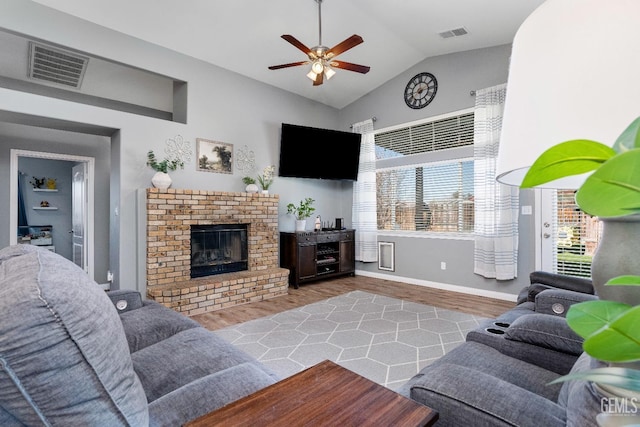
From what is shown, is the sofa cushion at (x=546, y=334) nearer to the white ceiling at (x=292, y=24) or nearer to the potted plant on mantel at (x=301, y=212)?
the white ceiling at (x=292, y=24)

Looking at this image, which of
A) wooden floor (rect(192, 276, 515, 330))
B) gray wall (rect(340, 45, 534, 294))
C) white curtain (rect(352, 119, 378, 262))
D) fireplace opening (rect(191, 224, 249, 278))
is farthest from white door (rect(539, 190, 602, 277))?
fireplace opening (rect(191, 224, 249, 278))

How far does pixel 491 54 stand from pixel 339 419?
483 centimetres

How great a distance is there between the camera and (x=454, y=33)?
394 centimetres

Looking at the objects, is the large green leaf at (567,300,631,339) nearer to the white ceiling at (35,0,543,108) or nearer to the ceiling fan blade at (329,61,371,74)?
the ceiling fan blade at (329,61,371,74)

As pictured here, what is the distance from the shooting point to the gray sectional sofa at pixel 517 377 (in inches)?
33.4

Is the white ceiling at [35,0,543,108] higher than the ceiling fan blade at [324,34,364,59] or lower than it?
higher

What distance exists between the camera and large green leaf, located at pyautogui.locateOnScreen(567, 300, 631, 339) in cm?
39

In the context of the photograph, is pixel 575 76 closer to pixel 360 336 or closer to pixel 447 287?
pixel 360 336

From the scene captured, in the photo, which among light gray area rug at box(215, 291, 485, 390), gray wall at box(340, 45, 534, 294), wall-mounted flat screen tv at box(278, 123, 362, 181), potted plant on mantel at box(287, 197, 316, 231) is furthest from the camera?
potted plant on mantel at box(287, 197, 316, 231)

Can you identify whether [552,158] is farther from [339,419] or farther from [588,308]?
[339,419]

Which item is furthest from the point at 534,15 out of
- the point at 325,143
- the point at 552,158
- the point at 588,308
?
the point at 325,143

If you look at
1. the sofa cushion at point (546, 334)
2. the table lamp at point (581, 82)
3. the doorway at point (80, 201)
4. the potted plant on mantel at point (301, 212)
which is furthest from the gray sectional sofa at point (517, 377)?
the doorway at point (80, 201)

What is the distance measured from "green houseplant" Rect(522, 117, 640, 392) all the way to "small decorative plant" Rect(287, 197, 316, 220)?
4807 mm

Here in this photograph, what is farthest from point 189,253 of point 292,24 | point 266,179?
point 292,24
